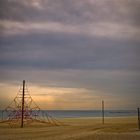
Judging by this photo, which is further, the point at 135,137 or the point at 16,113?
the point at 16,113

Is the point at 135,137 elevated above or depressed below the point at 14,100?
below

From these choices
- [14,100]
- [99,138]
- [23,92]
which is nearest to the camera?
[99,138]

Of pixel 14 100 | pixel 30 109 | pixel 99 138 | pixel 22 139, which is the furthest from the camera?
pixel 30 109

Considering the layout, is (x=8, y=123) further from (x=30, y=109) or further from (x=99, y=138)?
(x=99, y=138)

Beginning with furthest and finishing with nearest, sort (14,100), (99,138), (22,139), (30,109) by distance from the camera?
(30,109), (14,100), (22,139), (99,138)

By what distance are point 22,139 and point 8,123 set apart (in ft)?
50.0

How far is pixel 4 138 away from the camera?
65.2 ft

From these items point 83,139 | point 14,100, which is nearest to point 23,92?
point 14,100

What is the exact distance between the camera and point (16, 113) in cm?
3519

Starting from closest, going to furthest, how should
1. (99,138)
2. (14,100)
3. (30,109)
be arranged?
(99,138) → (14,100) → (30,109)

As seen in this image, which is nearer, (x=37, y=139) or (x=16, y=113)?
(x=37, y=139)

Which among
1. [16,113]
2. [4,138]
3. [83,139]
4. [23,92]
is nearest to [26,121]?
[16,113]

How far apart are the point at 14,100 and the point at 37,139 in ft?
48.7

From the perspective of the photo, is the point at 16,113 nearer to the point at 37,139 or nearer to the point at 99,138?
the point at 37,139
